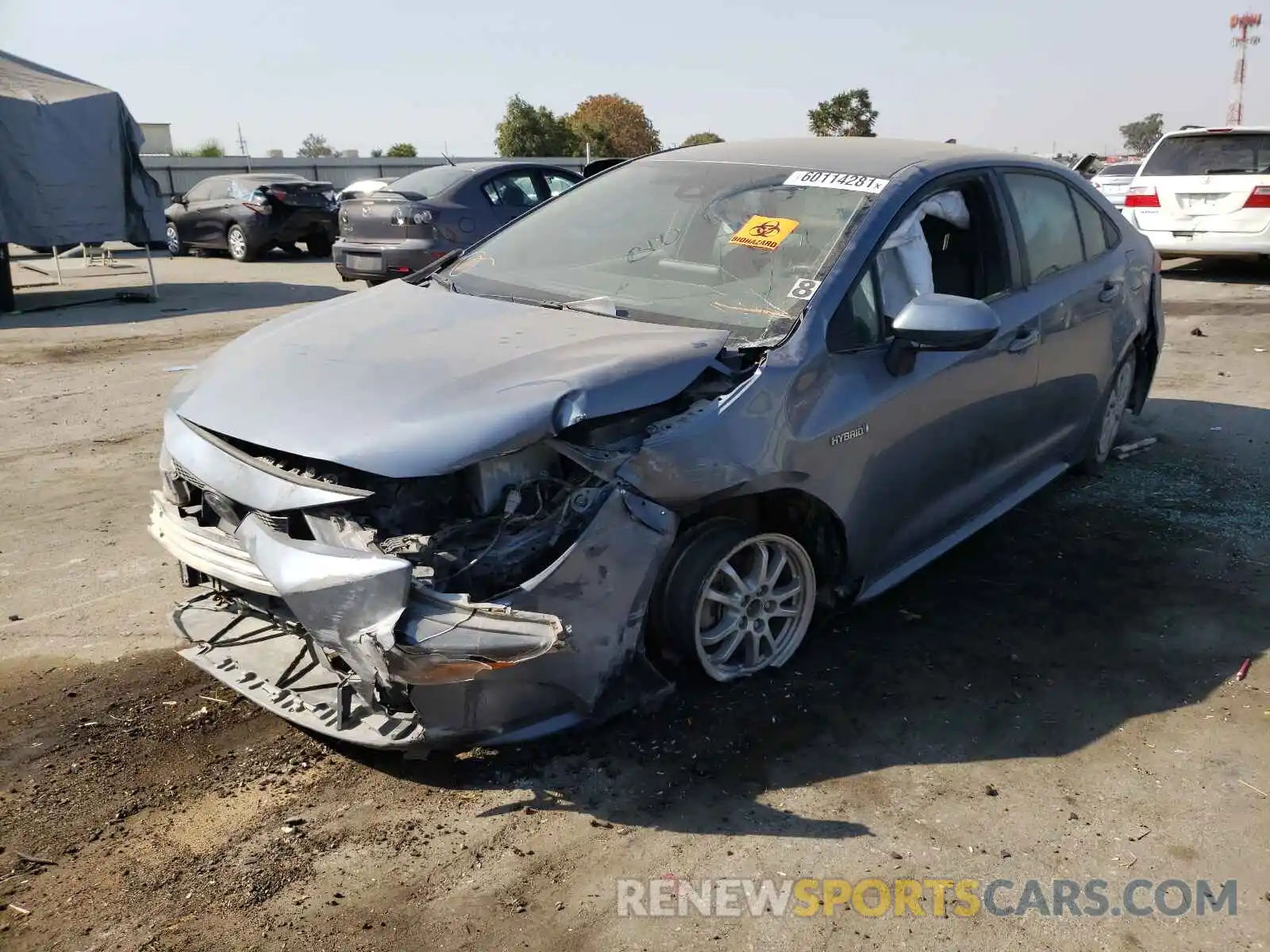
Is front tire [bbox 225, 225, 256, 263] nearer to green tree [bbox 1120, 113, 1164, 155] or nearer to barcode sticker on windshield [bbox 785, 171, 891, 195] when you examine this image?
barcode sticker on windshield [bbox 785, 171, 891, 195]

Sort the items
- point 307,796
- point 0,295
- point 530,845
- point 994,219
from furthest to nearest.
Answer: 1. point 0,295
2. point 994,219
3. point 307,796
4. point 530,845

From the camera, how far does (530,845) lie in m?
2.77

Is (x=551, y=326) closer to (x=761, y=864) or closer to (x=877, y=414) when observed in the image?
(x=877, y=414)

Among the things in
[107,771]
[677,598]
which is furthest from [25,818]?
[677,598]

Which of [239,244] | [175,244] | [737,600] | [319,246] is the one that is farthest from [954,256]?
[175,244]

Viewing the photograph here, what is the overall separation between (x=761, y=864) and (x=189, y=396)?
2.31 meters

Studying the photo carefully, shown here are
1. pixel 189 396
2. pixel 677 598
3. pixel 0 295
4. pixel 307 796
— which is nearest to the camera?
pixel 307 796

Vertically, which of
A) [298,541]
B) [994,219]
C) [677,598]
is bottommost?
[677,598]

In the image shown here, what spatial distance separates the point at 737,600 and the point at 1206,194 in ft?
37.9

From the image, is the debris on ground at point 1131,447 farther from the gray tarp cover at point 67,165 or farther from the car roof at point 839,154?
the gray tarp cover at point 67,165

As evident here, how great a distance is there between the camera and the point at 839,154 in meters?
4.21

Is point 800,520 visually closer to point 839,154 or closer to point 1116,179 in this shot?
point 839,154

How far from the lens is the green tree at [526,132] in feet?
172

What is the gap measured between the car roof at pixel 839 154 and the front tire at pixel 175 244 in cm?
1727
